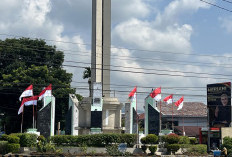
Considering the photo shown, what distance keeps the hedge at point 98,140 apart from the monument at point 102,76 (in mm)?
6413

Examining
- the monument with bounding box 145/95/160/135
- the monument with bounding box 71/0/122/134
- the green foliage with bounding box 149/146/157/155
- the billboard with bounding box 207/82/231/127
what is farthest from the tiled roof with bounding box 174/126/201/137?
the green foliage with bounding box 149/146/157/155

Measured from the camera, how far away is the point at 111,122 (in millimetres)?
46188

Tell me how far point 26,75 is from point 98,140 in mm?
28200

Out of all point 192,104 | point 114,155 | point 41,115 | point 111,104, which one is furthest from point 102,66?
point 192,104

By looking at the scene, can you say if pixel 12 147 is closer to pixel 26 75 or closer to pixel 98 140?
pixel 98 140

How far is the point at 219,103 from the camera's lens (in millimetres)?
59000

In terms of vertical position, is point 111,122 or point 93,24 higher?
point 93,24

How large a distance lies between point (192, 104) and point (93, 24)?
45591 mm

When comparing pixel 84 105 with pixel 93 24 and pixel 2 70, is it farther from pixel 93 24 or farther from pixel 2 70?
pixel 2 70

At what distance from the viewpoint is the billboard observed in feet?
191

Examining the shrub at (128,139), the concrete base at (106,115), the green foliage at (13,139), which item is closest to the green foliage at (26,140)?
the green foliage at (13,139)

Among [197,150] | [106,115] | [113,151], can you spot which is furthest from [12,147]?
[197,150]

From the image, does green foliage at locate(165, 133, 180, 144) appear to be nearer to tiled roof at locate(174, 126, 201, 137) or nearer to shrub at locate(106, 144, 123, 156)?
shrub at locate(106, 144, 123, 156)

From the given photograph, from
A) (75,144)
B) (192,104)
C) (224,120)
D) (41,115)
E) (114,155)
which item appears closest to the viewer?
(114,155)
